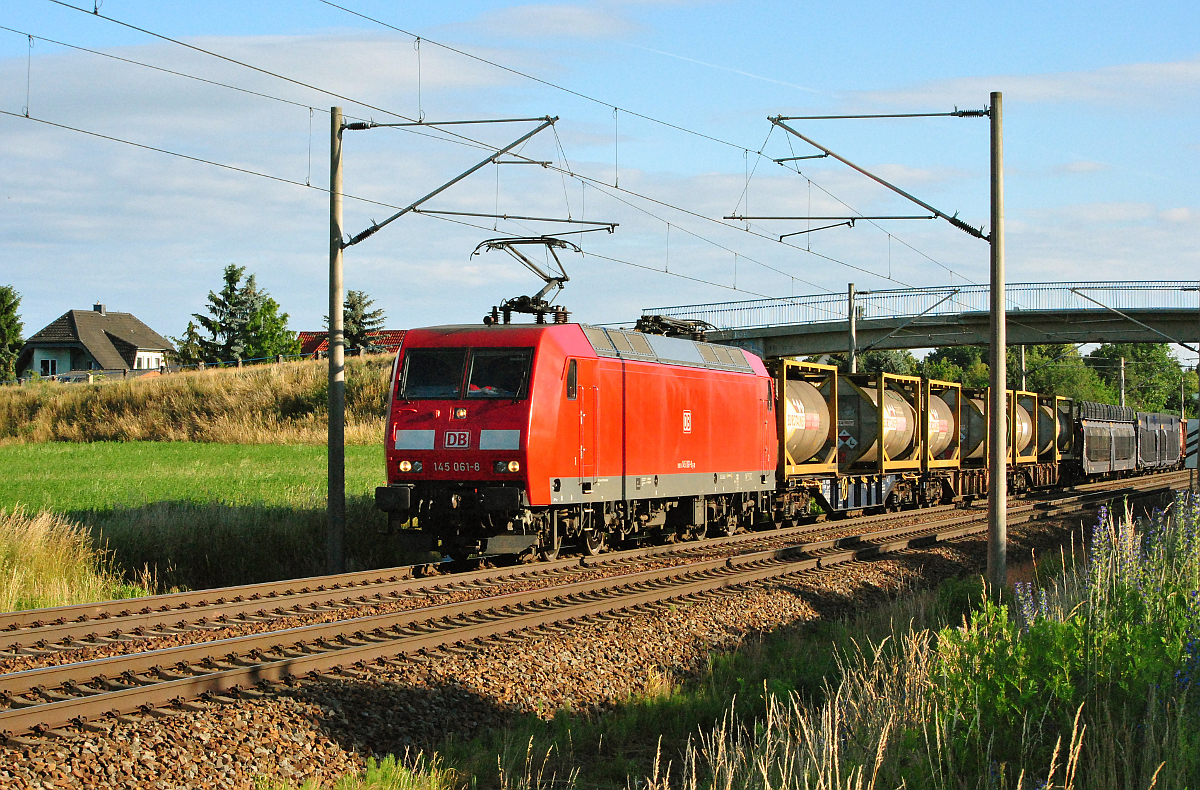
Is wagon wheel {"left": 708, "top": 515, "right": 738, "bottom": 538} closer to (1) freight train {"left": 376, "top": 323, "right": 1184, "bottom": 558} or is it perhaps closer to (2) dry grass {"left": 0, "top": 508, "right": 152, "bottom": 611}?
(1) freight train {"left": 376, "top": 323, "right": 1184, "bottom": 558}

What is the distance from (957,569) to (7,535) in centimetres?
1341

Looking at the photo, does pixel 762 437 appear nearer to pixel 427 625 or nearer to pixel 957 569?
pixel 957 569

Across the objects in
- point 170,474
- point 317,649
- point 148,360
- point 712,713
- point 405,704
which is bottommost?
point 712,713

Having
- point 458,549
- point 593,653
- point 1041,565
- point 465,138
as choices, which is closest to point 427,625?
point 593,653

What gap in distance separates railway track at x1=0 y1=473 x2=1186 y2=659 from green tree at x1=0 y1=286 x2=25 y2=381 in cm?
7444

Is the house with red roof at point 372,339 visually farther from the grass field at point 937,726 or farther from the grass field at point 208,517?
the grass field at point 937,726

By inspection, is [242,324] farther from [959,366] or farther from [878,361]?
[959,366]

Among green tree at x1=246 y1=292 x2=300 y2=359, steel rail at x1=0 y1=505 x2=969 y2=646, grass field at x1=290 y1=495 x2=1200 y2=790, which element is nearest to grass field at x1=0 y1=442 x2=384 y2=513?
steel rail at x1=0 y1=505 x2=969 y2=646

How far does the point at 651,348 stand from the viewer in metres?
17.2

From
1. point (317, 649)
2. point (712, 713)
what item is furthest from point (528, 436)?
point (712, 713)

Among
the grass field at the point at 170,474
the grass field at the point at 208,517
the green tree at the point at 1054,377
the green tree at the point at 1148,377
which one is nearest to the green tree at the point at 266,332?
the grass field at the point at 170,474

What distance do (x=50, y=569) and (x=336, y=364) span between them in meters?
4.49

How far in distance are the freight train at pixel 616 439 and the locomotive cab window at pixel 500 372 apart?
2 cm

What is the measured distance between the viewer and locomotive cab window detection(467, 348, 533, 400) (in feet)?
46.7
